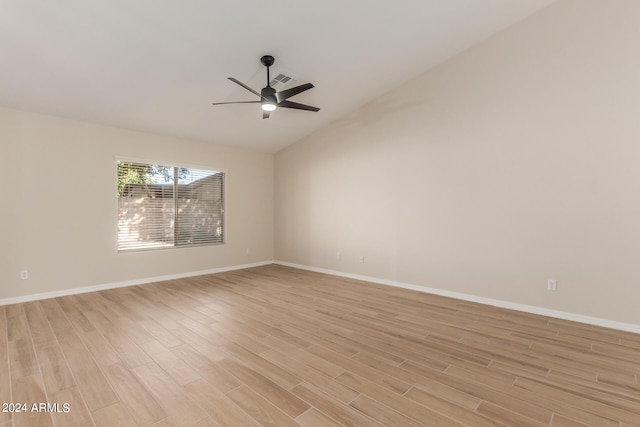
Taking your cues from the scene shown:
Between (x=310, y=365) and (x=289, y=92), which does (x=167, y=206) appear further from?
(x=310, y=365)

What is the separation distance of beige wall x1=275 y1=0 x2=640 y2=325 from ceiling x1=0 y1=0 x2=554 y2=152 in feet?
1.91

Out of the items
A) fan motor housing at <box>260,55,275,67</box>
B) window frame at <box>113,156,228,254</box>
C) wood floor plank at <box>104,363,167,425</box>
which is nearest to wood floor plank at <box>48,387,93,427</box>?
wood floor plank at <box>104,363,167,425</box>

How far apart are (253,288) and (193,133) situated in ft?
10.2

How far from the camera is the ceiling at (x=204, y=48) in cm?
275

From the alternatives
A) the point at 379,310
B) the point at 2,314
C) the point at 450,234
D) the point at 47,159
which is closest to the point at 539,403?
the point at 379,310

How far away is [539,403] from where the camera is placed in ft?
6.02

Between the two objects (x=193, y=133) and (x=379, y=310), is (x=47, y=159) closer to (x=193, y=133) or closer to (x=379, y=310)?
(x=193, y=133)

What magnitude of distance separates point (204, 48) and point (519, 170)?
4156 millimetres

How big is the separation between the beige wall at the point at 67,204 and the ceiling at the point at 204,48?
0.32m

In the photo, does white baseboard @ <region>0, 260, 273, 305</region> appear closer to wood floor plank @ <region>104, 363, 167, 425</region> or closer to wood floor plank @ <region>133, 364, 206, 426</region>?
wood floor plank @ <region>104, 363, 167, 425</region>

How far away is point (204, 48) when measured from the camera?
328 cm

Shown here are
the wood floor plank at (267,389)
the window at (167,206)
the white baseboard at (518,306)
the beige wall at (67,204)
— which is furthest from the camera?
the window at (167,206)

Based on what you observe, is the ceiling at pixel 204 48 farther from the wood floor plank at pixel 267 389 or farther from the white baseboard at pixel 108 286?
the wood floor plank at pixel 267 389

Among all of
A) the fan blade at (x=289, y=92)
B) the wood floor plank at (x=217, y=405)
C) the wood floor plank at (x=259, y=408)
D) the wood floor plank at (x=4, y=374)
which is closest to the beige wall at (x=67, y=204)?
the wood floor plank at (x=4, y=374)
